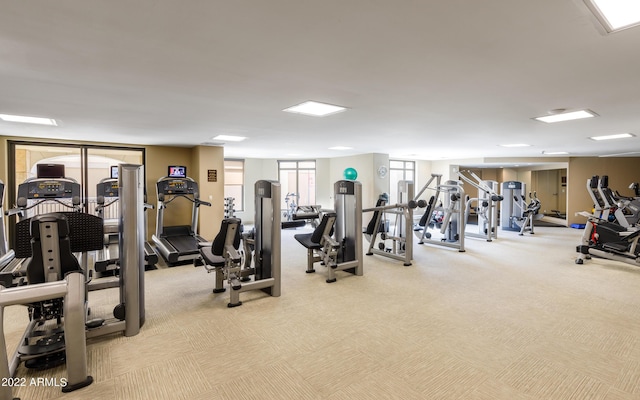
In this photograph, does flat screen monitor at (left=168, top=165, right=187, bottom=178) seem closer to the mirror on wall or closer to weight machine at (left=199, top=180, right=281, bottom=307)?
weight machine at (left=199, top=180, right=281, bottom=307)

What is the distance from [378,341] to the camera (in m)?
2.76

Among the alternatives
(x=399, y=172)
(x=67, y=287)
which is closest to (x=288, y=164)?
(x=399, y=172)

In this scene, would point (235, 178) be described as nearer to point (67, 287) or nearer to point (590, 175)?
point (67, 287)

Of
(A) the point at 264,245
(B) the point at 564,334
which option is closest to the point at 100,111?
(A) the point at 264,245

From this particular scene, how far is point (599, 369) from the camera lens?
2.34 meters

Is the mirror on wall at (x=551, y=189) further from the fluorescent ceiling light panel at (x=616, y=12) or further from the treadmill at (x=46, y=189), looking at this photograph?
the treadmill at (x=46, y=189)

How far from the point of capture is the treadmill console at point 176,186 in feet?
19.7

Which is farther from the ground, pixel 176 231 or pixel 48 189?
pixel 48 189

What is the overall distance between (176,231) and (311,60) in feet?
17.2

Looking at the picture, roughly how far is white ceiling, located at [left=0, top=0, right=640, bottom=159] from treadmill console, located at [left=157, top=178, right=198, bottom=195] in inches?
68.3

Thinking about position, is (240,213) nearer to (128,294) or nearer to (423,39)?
(128,294)

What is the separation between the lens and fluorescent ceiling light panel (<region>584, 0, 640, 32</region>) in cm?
158

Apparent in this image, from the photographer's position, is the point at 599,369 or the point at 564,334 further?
the point at 564,334

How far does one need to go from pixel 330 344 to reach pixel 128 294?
1.79 metres
